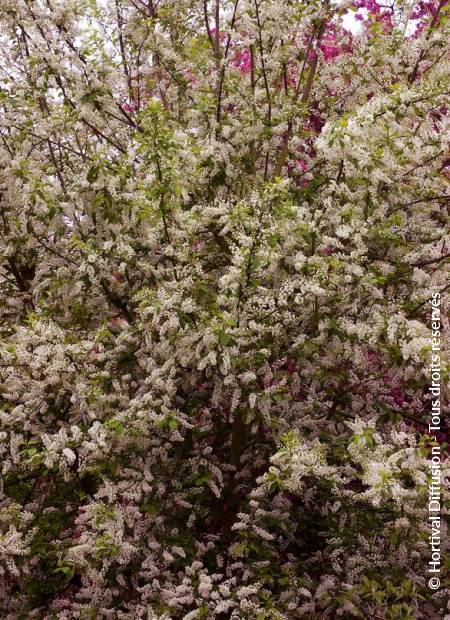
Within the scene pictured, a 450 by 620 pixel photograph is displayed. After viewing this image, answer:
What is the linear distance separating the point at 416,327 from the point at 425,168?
200 centimetres

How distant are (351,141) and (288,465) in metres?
2.03

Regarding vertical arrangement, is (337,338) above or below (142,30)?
below

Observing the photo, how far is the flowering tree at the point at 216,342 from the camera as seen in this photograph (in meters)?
4.57

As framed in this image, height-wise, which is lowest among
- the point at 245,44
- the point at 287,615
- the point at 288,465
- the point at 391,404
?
the point at 287,615

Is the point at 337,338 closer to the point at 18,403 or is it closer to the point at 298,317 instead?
the point at 298,317

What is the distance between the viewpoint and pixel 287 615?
476cm

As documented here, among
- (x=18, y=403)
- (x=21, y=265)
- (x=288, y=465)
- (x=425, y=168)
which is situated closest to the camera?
(x=288, y=465)

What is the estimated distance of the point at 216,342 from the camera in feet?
14.4

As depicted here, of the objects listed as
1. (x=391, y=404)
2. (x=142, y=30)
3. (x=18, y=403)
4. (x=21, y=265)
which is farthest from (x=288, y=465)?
(x=142, y=30)

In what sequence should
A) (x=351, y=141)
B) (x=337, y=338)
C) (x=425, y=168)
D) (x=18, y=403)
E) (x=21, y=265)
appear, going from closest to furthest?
(x=351, y=141) → (x=337, y=338) → (x=18, y=403) → (x=425, y=168) → (x=21, y=265)

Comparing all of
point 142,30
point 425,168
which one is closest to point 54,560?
point 425,168

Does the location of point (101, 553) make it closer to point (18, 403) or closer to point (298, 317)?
point (18, 403)

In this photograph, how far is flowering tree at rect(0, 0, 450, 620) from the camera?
4566mm

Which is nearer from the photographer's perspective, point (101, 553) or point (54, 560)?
A: point (101, 553)
